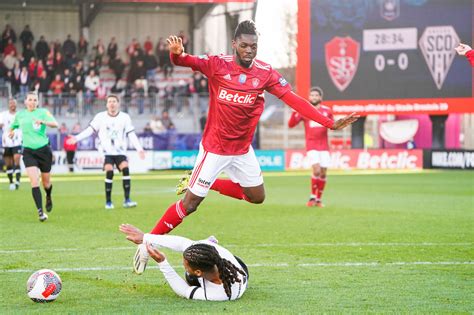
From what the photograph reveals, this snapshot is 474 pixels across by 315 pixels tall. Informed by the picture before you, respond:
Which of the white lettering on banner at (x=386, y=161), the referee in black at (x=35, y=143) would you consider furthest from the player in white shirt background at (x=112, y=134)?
the white lettering on banner at (x=386, y=161)

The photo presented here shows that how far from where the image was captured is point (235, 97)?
9891mm

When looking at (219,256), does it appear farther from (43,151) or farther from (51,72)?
(51,72)

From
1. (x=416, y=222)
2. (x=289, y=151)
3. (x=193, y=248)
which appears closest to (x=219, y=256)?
(x=193, y=248)

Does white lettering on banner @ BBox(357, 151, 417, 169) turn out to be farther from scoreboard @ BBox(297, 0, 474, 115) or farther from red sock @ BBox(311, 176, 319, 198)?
red sock @ BBox(311, 176, 319, 198)

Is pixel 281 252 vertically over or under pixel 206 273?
under

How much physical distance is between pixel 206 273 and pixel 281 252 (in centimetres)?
359

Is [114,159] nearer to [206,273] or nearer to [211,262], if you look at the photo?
[206,273]

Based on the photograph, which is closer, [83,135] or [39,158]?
[39,158]

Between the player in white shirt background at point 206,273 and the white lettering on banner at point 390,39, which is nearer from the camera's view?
the player in white shirt background at point 206,273

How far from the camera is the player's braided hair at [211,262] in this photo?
7.96 metres

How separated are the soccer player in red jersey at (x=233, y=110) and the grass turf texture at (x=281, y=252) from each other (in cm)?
105

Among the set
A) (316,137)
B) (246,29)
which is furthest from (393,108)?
(246,29)

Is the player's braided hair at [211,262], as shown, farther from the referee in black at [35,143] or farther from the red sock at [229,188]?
the referee in black at [35,143]

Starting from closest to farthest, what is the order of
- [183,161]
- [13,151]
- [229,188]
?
1. [229,188]
2. [13,151]
3. [183,161]
